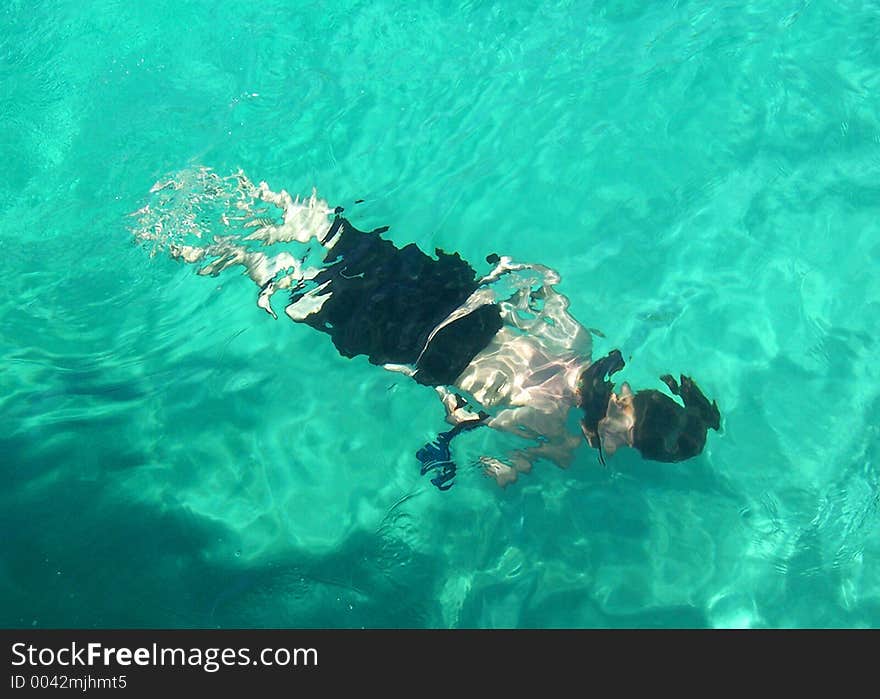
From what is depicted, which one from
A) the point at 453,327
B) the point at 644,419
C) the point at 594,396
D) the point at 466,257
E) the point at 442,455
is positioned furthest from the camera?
the point at 466,257

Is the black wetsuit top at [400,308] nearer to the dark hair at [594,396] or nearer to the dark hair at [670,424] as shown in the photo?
the dark hair at [594,396]

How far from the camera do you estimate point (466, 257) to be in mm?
6016

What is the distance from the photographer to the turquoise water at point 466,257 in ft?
15.6

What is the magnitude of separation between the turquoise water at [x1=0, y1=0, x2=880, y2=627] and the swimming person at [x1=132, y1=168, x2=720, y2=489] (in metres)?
0.19

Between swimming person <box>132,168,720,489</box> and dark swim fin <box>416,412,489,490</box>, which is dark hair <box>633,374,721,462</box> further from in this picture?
dark swim fin <box>416,412,489,490</box>

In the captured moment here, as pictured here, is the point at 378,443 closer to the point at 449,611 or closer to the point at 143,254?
the point at 449,611

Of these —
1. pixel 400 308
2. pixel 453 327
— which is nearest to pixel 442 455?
pixel 453 327

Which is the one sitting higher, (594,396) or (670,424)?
(594,396)

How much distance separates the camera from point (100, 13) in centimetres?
845

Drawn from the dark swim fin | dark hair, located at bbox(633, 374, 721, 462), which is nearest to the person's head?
dark hair, located at bbox(633, 374, 721, 462)

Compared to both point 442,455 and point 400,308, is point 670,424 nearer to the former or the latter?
point 442,455

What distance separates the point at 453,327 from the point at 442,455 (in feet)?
3.38

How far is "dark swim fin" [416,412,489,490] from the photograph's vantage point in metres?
5.11

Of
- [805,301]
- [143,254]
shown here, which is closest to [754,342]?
[805,301]
